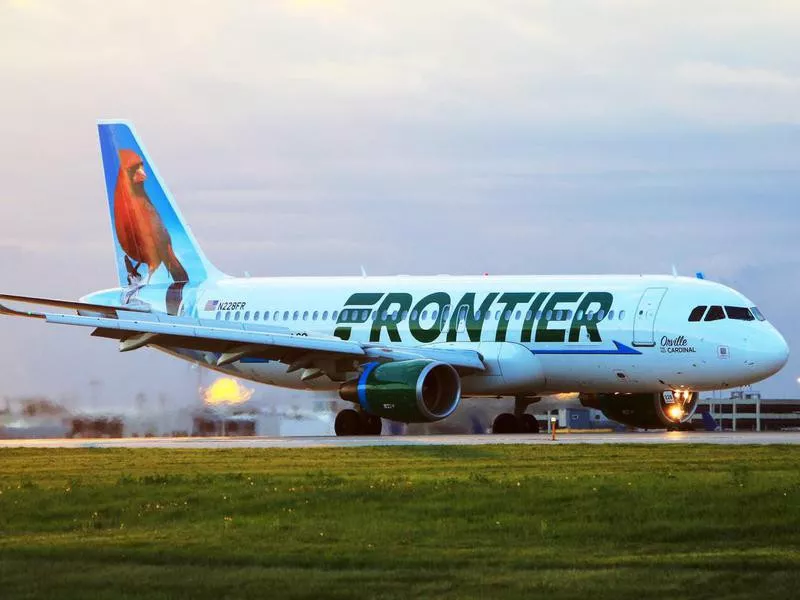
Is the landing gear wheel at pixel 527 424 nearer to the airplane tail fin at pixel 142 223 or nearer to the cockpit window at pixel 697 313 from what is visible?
the cockpit window at pixel 697 313

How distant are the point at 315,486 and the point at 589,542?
6302 millimetres

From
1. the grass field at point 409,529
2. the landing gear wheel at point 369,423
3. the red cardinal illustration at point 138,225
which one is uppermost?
the red cardinal illustration at point 138,225

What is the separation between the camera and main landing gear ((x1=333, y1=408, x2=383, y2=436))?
46219 millimetres

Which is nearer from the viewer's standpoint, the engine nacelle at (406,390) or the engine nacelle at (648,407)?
the engine nacelle at (406,390)

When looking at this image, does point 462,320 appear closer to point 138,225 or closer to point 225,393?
point 225,393

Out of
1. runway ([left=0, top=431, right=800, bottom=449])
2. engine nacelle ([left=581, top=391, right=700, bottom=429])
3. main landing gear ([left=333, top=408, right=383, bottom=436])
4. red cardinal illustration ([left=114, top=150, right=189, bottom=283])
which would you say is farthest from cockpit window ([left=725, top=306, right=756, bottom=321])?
red cardinal illustration ([left=114, top=150, right=189, bottom=283])

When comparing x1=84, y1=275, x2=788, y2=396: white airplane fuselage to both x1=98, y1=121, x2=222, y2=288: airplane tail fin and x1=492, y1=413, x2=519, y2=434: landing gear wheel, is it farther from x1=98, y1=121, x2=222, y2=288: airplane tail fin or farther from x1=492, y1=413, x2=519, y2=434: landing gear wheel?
x1=98, y1=121, x2=222, y2=288: airplane tail fin

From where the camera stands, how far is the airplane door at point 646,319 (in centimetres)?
4231

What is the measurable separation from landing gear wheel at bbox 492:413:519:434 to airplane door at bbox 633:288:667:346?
20.5 ft

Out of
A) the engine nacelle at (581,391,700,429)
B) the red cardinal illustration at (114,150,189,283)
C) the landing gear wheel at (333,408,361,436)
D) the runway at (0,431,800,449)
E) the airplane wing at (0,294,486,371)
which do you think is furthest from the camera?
the red cardinal illustration at (114,150,189,283)

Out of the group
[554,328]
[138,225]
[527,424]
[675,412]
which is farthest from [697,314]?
[138,225]

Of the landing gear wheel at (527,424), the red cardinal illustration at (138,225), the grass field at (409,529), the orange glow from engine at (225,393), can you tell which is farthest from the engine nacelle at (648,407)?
the grass field at (409,529)

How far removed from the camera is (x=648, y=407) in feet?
153

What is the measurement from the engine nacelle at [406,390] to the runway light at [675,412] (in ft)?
22.7
